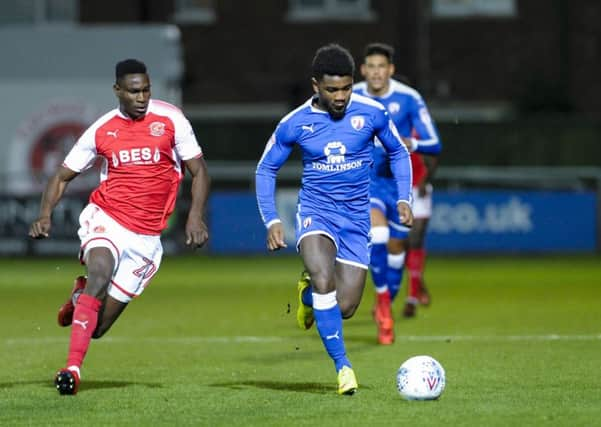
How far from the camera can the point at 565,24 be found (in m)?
35.7

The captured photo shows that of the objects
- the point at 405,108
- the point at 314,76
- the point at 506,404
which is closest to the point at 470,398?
the point at 506,404

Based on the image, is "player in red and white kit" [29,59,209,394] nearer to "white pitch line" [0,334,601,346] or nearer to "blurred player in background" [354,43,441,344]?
"blurred player in background" [354,43,441,344]

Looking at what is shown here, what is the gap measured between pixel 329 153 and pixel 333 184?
0.23 m

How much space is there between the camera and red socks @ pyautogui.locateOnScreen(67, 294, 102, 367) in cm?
1016

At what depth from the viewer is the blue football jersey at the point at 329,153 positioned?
10.3m

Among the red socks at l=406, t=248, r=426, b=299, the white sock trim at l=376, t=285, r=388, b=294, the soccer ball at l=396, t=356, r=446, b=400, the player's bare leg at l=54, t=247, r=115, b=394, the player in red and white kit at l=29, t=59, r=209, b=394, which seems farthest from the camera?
the red socks at l=406, t=248, r=426, b=299

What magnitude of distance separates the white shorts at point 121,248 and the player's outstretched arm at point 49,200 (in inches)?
8.4

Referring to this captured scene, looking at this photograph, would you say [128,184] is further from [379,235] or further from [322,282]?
[379,235]

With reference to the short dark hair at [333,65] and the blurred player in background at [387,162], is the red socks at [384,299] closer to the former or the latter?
the blurred player in background at [387,162]

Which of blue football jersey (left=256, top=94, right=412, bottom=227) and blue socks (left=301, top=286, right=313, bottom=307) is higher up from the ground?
blue football jersey (left=256, top=94, right=412, bottom=227)

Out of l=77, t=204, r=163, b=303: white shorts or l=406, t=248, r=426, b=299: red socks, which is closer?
l=77, t=204, r=163, b=303: white shorts

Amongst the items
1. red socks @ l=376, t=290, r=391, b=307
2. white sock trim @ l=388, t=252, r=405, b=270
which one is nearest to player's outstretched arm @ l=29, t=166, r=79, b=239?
red socks @ l=376, t=290, r=391, b=307

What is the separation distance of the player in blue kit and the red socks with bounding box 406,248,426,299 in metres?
5.55

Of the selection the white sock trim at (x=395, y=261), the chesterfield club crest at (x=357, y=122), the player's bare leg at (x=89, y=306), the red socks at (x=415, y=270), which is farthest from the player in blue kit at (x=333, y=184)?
the red socks at (x=415, y=270)
